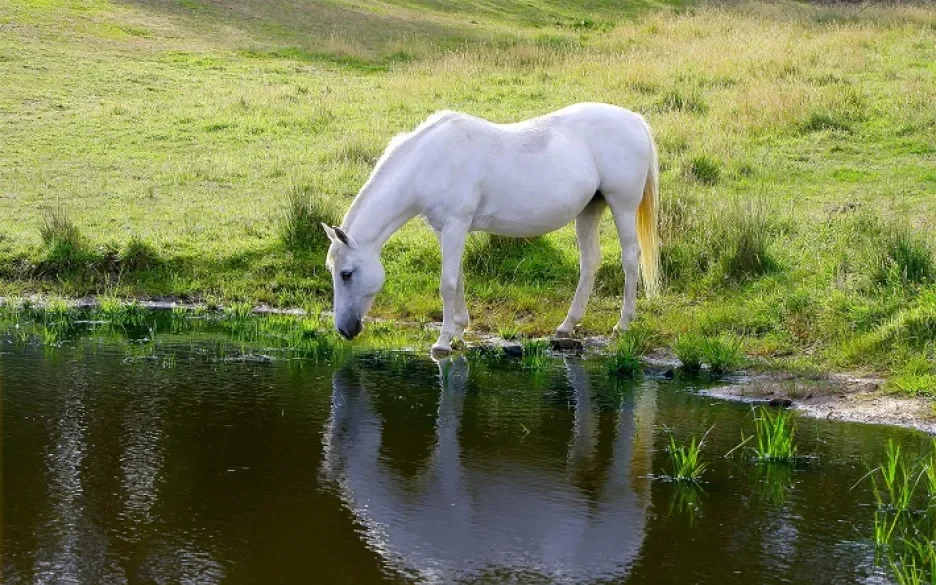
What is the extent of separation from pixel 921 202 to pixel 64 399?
9.83 m

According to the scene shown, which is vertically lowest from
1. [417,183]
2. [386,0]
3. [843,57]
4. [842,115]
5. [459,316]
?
[459,316]

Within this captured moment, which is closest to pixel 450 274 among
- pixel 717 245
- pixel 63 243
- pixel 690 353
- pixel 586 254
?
pixel 586 254

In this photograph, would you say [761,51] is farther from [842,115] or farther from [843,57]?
[842,115]

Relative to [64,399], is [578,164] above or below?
above

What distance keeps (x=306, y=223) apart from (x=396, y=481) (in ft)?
21.6

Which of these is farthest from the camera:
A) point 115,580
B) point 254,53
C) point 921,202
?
point 254,53

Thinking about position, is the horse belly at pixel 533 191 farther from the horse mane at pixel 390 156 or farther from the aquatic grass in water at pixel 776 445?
the aquatic grass in water at pixel 776 445

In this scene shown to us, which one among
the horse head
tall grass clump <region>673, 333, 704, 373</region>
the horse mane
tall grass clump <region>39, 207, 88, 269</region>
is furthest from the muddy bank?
tall grass clump <region>39, 207, 88, 269</region>

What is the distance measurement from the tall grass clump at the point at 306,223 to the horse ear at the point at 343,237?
3198 mm

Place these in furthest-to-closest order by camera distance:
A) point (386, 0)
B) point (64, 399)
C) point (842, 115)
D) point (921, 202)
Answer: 1. point (386, 0)
2. point (842, 115)
3. point (921, 202)
4. point (64, 399)

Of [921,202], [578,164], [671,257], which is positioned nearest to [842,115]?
[921,202]

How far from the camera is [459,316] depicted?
10531 mm

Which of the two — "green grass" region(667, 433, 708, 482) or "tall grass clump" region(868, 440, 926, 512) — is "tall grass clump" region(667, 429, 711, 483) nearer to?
"green grass" region(667, 433, 708, 482)

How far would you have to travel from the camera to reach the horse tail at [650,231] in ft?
36.7
